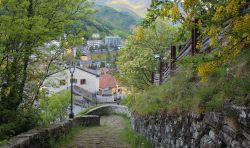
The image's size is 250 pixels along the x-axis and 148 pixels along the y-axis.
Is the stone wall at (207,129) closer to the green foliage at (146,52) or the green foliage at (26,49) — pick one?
the green foliage at (26,49)

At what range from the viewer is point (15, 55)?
32.5 ft

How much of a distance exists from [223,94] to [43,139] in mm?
6118

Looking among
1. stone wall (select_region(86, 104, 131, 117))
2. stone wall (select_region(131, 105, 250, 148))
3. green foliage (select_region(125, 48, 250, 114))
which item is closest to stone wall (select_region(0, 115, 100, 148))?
stone wall (select_region(131, 105, 250, 148))

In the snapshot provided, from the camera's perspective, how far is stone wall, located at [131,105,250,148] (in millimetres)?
3822

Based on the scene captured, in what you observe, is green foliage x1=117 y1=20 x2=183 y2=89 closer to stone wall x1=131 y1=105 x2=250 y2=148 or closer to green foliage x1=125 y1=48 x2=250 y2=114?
stone wall x1=131 y1=105 x2=250 y2=148

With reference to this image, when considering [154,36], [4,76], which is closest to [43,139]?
[4,76]

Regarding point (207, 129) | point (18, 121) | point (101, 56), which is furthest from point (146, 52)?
point (101, 56)

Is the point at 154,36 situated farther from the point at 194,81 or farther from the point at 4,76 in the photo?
the point at 194,81

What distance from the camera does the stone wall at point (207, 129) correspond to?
3.82 meters

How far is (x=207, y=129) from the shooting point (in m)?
4.97

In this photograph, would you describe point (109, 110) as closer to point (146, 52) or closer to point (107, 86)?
point (146, 52)

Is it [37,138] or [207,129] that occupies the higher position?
[207,129]

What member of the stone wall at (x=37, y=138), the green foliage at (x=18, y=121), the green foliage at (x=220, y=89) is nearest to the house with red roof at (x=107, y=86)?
the stone wall at (x=37, y=138)

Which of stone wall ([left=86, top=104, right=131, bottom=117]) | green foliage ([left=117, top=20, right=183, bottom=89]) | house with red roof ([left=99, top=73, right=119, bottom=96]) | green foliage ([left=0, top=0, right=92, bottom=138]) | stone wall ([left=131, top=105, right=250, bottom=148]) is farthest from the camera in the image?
house with red roof ([left=99, top=73, right=119, bottom=96])
